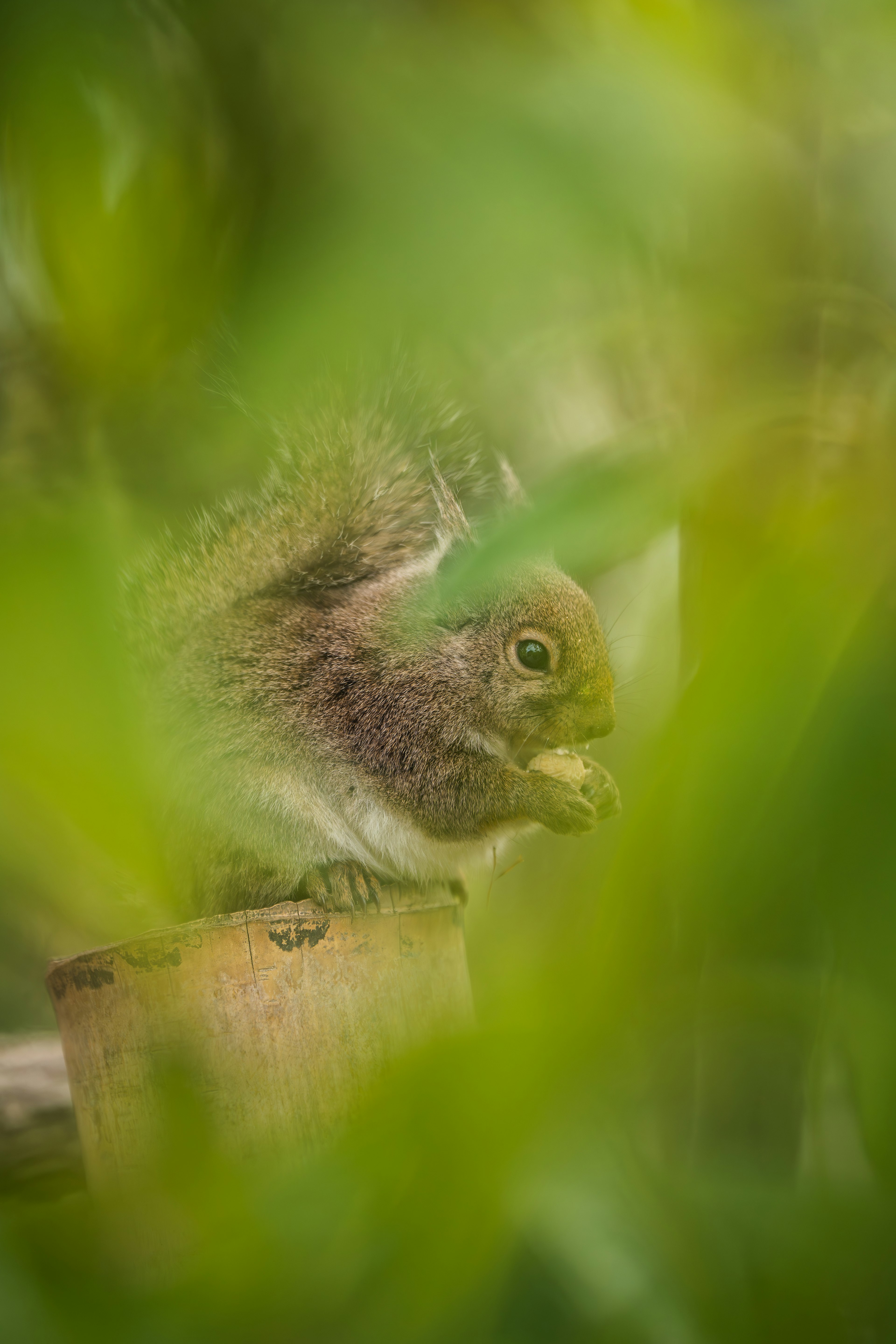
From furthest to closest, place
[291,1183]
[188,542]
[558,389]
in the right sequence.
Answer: [558,389] < [188,542] < [291,1183]

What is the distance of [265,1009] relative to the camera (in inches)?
33.9

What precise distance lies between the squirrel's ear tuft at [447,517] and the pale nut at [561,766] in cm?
35

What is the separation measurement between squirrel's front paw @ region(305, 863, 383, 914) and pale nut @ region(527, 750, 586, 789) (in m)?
0.29

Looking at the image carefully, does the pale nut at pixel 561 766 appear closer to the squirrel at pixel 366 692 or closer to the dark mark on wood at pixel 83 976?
the squirrel at pixel 366 692

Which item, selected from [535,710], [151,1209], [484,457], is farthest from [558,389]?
[151,1209]

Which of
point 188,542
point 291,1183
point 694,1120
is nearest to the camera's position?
point 291,1183

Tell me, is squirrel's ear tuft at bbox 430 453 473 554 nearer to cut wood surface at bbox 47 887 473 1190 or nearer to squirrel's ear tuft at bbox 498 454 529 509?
squirrel's ear tuft at bbox 498 454 529 509

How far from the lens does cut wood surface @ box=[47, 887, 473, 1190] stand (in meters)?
0.72

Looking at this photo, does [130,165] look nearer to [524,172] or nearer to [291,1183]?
[524,172]

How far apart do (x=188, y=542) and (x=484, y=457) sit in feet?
1.53

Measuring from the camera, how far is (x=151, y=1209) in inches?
10.6

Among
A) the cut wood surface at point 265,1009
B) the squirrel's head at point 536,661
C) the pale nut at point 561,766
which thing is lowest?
the cut wood surface at point 265,1009

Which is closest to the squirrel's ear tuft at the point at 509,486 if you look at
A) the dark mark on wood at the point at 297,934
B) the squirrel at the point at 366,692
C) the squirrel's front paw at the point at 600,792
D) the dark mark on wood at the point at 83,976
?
the squirrel at the point at 366,692

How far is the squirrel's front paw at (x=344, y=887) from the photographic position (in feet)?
3.81
